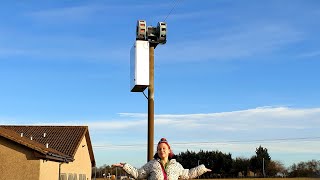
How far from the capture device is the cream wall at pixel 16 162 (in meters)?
20.9

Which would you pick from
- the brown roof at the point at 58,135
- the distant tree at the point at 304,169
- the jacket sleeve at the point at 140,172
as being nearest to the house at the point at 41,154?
the brown roof at the point at 58,135

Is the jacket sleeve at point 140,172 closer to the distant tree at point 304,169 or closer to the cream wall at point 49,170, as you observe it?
the cream wall at point 49,170

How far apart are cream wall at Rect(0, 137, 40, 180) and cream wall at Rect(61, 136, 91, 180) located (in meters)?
5.12

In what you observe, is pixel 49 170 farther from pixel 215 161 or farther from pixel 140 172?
pixel 215 161

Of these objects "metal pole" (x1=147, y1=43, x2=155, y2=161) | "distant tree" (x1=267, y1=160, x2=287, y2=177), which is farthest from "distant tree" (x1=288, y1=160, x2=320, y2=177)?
"metal pole" (x1=147, y1=43, x2=155, y2=161)

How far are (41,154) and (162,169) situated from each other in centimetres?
1452

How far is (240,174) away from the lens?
332ft

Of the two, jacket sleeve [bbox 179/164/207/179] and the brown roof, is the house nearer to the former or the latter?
the brown roof

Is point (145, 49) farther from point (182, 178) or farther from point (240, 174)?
point (240, 174)

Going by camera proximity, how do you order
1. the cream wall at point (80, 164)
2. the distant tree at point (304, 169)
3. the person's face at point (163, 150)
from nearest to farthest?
the person's face at point (163, 150) < the cream wall at point (80, 164) < the distant tree at point (304, 169)

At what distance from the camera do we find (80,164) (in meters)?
32.3

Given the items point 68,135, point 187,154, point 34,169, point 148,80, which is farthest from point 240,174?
point 148,80

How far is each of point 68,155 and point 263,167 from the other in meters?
79.6

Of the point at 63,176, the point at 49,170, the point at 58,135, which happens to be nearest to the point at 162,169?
the point at 49,170
